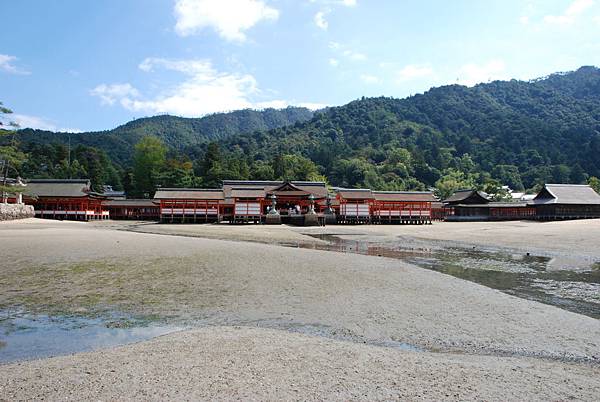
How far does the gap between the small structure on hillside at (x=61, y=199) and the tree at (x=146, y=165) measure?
26.1 m

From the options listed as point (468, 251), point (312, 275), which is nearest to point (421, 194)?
point (468, 251)

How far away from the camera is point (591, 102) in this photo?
557 feet

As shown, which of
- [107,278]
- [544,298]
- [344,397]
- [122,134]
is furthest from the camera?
[122,134]

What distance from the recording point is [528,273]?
14.7m

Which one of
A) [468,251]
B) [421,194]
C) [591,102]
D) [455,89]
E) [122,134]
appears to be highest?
[455,89]

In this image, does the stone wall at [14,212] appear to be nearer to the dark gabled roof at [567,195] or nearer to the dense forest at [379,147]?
the dense forest at [379,147]

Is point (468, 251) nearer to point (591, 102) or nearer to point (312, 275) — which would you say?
point (312, 275)

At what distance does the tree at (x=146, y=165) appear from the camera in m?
79.2

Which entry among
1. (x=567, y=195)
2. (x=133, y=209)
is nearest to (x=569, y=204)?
(x=567, y=195)

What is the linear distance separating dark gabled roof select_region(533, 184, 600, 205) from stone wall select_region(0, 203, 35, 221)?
206ft

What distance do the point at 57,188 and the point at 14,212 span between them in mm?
13901

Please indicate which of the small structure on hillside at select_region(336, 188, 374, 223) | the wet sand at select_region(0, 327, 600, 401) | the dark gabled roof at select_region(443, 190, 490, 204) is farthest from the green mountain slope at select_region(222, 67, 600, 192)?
the wet sand at select_region(0, 327, 600, 401)

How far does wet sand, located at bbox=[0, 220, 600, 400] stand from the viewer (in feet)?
16.5

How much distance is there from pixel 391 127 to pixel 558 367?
15945 centimetres
